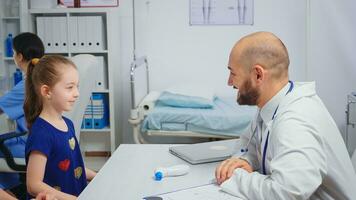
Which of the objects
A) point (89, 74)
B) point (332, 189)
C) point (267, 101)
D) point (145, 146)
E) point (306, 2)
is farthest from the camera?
point (306, 2)

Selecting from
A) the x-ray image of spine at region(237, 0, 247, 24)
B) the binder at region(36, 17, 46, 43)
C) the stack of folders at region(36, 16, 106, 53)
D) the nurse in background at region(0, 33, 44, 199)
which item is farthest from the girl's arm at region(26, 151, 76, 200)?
the x-ray image of spine at region(237, 0, 247, 24)

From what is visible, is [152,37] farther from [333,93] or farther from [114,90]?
[333,93]

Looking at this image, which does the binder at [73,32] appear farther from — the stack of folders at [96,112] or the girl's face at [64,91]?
the girl's face at [64,91]

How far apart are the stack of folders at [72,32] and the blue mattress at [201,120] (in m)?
0.90

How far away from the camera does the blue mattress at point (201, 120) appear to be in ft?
9.84

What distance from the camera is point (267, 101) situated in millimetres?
1329

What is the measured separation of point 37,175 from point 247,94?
83cm

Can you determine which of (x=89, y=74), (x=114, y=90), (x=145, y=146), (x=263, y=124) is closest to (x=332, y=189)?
(x=263, y=124)

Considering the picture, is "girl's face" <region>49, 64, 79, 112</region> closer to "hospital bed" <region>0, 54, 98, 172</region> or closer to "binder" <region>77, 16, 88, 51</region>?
"hospital bed" <region>0, 54, 98, 172</region>

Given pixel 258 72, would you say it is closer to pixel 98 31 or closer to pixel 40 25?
pixel 98 31

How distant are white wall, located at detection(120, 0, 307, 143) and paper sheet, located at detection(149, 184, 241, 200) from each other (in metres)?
2.57

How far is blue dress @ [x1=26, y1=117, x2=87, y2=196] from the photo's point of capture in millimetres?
1592

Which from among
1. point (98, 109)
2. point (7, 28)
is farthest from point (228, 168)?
point (7, 28)

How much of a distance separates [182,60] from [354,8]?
5.32ft
